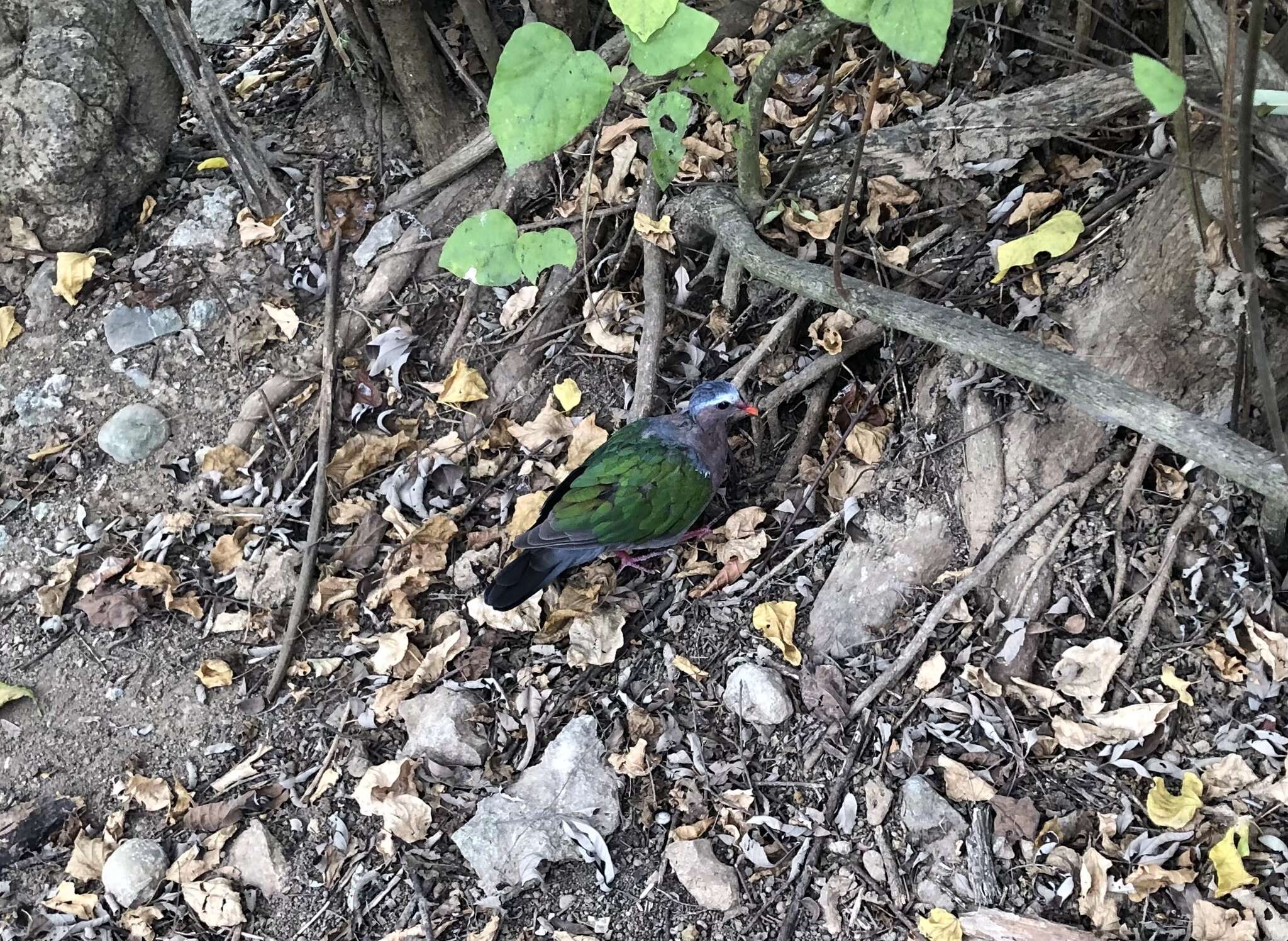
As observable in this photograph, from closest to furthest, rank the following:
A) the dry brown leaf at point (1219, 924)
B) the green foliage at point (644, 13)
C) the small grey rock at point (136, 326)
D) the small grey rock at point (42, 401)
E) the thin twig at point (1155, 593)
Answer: the green foliage at point (644, 13), the dry brown leaf at point (1219, 924), the thin twig at point (1155, 593), the small grey rock at point (42, 401), the small grey rock at point (136, 326)

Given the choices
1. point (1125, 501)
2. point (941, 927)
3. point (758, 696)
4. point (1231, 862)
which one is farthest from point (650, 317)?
point (1231, 862)

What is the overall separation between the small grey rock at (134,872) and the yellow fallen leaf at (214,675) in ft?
1.77

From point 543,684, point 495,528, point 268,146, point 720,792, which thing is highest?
point 268,146

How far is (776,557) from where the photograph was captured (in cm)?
328

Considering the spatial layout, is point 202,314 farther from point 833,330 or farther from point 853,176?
point 853,176

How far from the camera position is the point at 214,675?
3301 mm

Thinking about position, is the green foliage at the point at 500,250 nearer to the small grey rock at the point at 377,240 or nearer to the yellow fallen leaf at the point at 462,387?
the yellow fallen leaf at the point at 462,387

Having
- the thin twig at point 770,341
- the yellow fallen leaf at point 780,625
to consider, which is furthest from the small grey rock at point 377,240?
the yellow fallen leaf at point 780,625

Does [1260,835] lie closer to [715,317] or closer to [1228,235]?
[1228,235]

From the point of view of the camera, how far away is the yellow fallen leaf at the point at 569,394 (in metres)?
3.71

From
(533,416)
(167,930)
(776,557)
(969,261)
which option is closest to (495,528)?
(533,416)

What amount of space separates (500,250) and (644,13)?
2.91 feet

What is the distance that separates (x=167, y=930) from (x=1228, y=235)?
11.4 feet

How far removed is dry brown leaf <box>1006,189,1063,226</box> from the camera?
10.8ft
